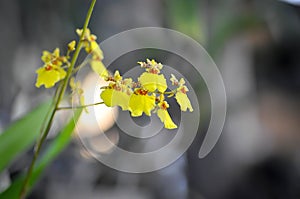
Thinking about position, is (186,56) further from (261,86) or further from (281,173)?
(281,173)

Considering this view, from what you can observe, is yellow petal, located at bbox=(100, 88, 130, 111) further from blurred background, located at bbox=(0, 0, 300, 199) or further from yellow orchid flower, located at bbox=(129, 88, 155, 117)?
blurred background, located at bbox=(0, 0, 300, 199)

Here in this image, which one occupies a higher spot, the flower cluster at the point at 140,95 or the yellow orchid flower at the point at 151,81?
the yellow orchid flower at the point at 151,81

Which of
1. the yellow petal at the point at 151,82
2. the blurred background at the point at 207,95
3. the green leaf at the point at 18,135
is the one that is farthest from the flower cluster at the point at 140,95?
the blurred background at the point at 207,95

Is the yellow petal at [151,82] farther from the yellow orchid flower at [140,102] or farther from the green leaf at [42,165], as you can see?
the green leaf at [42,165]

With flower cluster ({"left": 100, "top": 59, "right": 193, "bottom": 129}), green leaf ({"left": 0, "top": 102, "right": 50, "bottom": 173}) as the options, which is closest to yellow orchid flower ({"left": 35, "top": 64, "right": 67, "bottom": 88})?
flower cluster ({"left": 100, "top": 59, "right": 193, "bottom": 129})

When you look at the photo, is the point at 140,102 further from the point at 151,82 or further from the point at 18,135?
the point at 18,135

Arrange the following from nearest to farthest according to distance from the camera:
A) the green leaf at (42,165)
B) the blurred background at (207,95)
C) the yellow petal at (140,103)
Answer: the yellow petal at (140,103) < the green leaf at (42,165) < the blurred background at (207,95)

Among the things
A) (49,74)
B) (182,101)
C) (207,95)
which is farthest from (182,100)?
(207,95)
